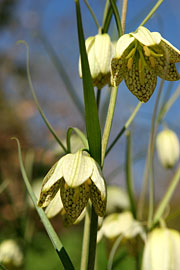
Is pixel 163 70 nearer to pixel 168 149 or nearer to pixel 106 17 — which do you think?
pixel 106 17

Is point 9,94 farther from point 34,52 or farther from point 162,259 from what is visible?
point 162,259

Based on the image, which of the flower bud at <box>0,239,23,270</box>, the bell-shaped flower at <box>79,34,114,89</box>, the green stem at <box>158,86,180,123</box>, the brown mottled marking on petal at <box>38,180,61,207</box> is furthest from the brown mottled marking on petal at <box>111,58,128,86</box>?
the flower bud at <box>0,239,23,270</box>

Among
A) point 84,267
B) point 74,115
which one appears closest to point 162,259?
point 84,267

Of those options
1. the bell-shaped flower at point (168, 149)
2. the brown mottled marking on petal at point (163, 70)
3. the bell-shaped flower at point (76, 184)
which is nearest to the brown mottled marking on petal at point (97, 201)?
the bell-shaped flower at point (76, 184)

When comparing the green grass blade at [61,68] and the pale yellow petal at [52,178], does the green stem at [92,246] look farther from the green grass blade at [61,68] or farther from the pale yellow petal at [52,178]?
the green grass blade at [61,68]

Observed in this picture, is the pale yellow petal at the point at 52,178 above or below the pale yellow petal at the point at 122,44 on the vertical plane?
below

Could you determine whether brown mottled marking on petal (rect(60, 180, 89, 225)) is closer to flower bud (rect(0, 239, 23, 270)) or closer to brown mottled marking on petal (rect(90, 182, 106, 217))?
brown mottled marking on petal (rect(90, 182, 106, 217))
